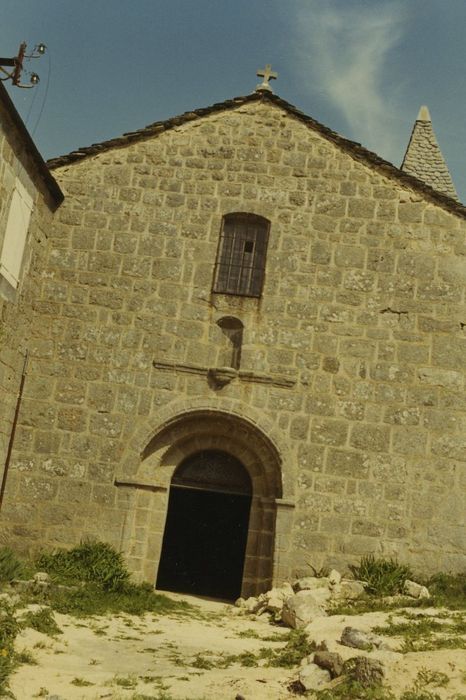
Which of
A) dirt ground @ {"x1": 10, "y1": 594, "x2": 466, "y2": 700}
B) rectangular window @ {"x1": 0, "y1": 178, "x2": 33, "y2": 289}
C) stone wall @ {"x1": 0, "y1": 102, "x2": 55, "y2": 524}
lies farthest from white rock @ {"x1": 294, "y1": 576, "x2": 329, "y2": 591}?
rectangular window @ {"x1": 0, "y1": 178, "x2": 33, "y2": 289}

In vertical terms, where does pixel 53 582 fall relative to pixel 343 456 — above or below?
below

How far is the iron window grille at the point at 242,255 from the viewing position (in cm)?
1103

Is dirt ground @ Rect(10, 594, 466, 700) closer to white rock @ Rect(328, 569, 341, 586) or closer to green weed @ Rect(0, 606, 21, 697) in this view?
green weed @ Rect(0, 606, 21, 697)

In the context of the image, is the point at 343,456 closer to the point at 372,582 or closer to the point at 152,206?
the point at 372,582

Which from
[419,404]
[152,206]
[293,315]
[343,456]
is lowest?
[343,456]

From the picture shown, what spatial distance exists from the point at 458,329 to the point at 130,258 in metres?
5.16

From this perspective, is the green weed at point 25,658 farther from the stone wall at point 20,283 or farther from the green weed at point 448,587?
the green weed at point 448,587

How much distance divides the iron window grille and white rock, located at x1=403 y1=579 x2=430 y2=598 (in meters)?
4.70

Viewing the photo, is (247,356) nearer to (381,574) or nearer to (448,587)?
(381,574)

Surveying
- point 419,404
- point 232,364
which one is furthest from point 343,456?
point 232,364

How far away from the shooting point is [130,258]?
11.0m

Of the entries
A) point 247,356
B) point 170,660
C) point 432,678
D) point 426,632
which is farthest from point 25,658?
point 247,356

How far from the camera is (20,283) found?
1021 cm

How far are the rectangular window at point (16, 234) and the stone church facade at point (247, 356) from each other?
31.8 inches
